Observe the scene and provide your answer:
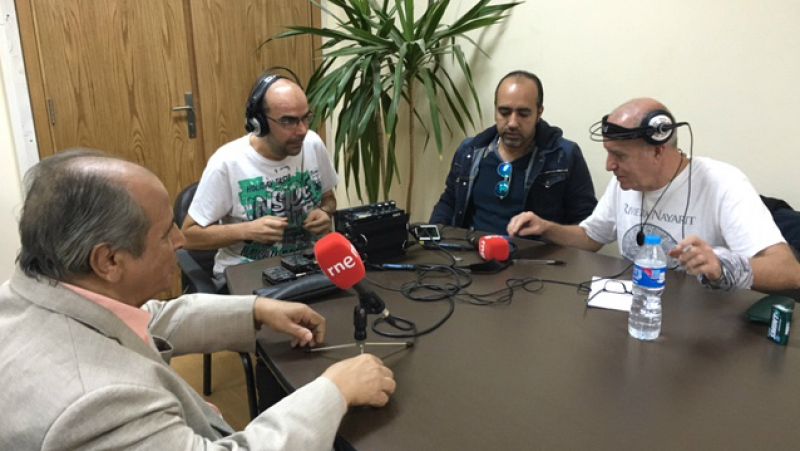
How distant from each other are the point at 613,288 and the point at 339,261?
0.73 meters

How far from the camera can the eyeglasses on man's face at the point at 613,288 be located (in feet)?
4.58

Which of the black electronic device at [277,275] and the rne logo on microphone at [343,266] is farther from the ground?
the rne logo on microphone at [343,266]

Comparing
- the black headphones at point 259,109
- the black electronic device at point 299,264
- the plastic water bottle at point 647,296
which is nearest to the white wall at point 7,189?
the black headphones at point 259,109

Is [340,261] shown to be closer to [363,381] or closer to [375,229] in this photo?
[363,381]

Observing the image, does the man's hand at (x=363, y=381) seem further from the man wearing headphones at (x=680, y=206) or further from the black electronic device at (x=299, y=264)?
the man wearing headphones at (x=680, y=206)

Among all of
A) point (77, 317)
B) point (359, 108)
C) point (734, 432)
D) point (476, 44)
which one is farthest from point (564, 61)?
point (77, 317)

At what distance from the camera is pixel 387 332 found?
47.9 inches

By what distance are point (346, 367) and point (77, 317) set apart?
0.41 meters

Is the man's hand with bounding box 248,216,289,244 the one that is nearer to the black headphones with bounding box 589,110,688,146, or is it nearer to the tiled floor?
the tiled floor

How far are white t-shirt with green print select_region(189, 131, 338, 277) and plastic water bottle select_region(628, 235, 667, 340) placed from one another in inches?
50.8

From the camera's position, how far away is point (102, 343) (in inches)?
30.2

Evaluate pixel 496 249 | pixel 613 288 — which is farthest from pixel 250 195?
pixel 613 288

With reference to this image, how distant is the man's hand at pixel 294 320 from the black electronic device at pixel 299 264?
0.34 metres

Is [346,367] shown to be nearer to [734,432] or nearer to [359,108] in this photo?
[734,432]
